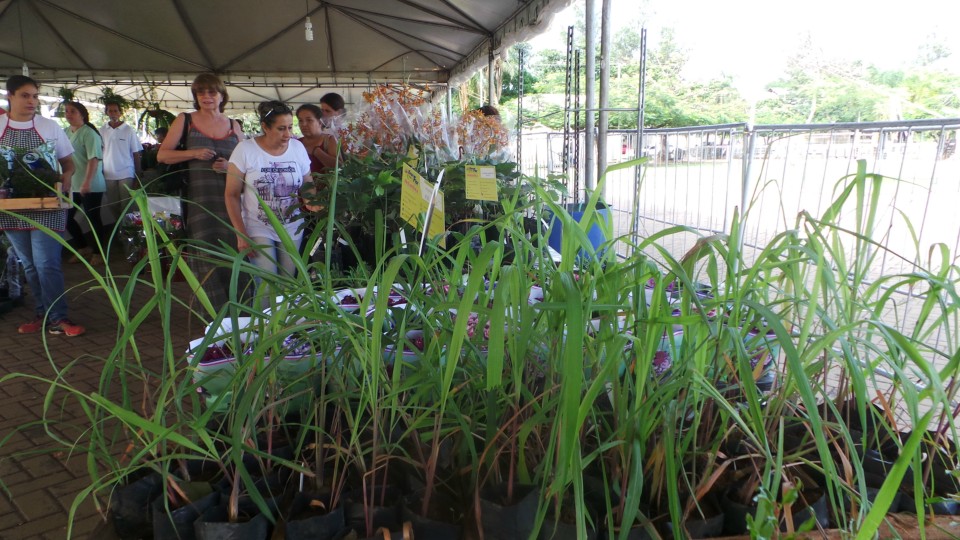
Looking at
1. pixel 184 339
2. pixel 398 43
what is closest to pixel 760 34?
pixel 398 43

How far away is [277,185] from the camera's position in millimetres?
2562

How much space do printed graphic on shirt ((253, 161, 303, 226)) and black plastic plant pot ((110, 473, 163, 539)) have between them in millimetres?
1737

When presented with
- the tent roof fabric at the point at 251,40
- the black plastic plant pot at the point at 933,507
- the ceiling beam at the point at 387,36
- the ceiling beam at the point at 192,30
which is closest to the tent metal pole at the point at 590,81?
the tent roof fabric at the point at 251,40

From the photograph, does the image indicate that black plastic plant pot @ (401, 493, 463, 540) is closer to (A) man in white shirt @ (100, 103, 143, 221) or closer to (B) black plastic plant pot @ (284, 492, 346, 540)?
(B) black plastic plant pot @ (284, 492, 346, 540)

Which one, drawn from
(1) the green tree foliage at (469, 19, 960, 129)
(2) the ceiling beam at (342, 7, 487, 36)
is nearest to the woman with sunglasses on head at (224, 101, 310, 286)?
(2) the ceiling beam at (342, 7, 487, 36)

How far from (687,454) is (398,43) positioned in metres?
7.54

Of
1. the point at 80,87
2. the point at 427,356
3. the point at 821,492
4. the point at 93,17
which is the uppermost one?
the point at 93,17

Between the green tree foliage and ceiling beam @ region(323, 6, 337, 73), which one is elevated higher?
ceiling beam @ region(323, 6, 337, 73)

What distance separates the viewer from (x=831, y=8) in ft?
87.2

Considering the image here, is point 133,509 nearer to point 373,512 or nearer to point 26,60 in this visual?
point 373,512

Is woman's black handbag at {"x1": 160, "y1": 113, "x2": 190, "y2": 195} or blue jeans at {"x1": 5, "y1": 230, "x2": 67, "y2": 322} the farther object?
blue jeans at {"x1": 5, "y1": 230, "x2": 67, "y2": 322}

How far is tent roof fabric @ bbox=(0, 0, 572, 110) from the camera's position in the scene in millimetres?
6234

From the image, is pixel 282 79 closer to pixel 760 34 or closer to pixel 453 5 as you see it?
pixel 453 5

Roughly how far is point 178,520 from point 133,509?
96 mm
